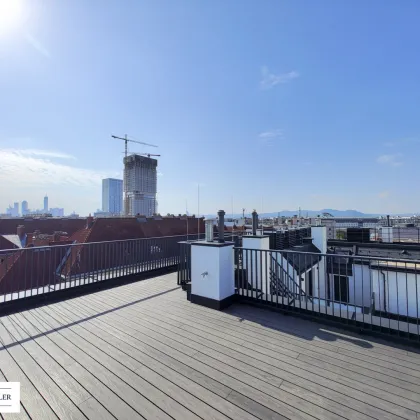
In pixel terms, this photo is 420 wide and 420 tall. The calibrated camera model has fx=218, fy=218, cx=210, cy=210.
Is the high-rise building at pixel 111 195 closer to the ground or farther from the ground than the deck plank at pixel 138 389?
farther from the ground

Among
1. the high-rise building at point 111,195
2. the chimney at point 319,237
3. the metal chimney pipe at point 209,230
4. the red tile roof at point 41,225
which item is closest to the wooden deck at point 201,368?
the metal chimney pipe at point 209,230

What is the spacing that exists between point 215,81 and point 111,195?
7529 cm

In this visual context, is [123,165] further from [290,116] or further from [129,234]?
[290,116]

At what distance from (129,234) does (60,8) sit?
9961mm

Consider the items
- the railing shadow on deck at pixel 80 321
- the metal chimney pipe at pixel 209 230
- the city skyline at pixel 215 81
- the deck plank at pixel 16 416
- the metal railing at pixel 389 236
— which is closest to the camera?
the deck plank at pixel 16 416

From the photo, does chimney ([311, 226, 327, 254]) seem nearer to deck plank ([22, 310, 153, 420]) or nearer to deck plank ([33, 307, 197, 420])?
deck plank ([33, 307, 197, 420])

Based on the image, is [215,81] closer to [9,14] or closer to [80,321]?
[9,14]

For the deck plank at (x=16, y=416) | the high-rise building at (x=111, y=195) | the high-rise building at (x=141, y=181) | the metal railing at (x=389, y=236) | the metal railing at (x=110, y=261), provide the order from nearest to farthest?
the deck plank at (x=16, y=416), the metal railing at (x=110, y=261), the metal railing at (x=389, y=236), the high-rise building at (x=141, y=181), the high-rise building at (x=111, y=195)

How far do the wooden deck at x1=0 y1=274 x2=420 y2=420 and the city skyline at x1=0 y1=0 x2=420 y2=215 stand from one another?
4993 millimetres

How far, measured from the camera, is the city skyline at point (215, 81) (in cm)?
650

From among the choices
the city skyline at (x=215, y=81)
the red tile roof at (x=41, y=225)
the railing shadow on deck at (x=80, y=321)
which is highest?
the city skyline at (x=215, y=81)

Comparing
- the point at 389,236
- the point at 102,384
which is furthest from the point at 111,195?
the point at 102,384

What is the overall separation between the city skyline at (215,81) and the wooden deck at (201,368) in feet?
16.4

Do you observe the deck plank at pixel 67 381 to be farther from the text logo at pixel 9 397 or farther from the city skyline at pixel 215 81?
the city skyline at pixel 215 81
